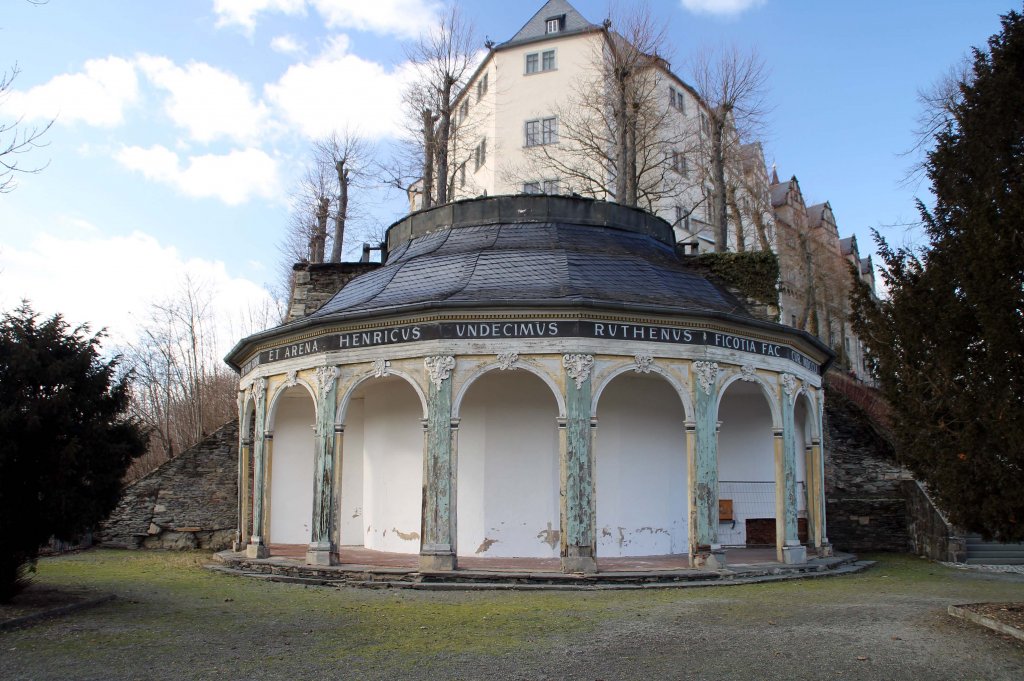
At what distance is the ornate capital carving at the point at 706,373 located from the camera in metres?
15.0

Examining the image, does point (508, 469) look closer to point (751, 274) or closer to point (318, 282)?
point (751, 274)

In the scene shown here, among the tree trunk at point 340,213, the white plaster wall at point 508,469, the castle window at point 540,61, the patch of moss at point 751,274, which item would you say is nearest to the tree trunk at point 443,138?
the tree trunk at point 340,213

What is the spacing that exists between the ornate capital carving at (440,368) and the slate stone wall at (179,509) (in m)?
8.96

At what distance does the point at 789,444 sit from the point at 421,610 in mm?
7750

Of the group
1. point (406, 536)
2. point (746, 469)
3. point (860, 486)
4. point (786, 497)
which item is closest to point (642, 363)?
point (786, 497)

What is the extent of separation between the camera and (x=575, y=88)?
4253 cm

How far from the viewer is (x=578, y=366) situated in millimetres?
14383

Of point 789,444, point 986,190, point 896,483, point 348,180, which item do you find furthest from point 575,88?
point 986,190

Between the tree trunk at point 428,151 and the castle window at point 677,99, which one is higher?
the castle window at point 677,99

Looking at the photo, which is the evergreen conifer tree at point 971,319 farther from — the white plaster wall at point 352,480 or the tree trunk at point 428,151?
the tree trunk at point 428,151

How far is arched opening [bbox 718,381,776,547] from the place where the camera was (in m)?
18.4

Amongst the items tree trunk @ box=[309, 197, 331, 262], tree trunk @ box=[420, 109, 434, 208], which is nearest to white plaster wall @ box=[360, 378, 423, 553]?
tree trunk @ box=[420, 109, 434, 208]

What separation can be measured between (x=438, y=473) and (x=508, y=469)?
6.67 ft

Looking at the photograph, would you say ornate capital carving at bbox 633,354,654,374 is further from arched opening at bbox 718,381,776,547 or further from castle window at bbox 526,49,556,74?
castle window at bbox 526,49,556,74
